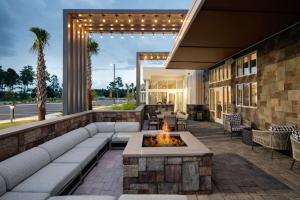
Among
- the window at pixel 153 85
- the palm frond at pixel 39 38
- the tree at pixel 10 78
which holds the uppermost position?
the tree at pixel 10 78

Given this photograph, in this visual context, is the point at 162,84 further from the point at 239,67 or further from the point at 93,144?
the point at 93,144

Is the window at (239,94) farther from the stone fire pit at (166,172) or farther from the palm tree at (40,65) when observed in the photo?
the palm tree at (40,65)

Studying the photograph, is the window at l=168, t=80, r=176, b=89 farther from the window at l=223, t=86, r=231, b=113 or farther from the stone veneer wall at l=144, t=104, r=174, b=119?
the window at l=223, t=86, r=231, b=113

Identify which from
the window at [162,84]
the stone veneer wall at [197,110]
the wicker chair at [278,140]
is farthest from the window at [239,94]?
the window at [162,84]

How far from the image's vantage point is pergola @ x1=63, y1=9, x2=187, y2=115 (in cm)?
725

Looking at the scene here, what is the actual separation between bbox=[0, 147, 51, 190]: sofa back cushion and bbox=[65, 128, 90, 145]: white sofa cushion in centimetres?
142

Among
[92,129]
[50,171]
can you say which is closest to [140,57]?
[92,129]

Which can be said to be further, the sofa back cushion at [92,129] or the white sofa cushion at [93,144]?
the sofa back cushion at [92,129]

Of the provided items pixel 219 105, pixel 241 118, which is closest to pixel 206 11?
pixel 241 118

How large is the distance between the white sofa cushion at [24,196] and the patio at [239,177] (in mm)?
1160

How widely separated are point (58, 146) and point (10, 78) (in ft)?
274

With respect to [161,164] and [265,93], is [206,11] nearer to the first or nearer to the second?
[161,164]

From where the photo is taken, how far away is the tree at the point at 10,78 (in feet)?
237

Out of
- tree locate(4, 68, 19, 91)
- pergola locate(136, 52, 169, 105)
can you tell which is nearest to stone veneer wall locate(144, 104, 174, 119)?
pergola locate(136, 52, 169, 105)
